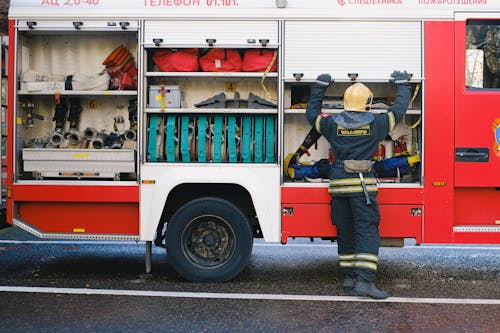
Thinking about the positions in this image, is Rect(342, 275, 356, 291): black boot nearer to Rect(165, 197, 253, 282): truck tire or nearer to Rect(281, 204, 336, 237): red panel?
Rect(281, 204, 336, 237): red panel

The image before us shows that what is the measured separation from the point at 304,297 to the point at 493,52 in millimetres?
3020

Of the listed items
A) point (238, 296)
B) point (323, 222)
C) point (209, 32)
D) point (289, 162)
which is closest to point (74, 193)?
point (238, 296)

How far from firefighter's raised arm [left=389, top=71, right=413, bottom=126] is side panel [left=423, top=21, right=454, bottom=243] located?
250 millimetres

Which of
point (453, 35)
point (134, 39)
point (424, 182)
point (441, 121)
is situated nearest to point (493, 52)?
point (453, 35)

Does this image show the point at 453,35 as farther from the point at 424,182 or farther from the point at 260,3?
the point at 260,3

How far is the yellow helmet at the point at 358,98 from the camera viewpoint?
5.79m

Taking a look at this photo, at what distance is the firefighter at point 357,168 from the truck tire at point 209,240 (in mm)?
933

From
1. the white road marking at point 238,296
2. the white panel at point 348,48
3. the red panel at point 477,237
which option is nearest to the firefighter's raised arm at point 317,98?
the white panel at point 348,48

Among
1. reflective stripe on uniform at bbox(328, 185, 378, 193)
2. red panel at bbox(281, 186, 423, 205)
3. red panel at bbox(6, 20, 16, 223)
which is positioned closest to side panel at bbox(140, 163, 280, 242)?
red panel at bbox(281, 186, 423, 205)

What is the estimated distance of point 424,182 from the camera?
5965 millimetres

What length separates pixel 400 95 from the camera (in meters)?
5.82

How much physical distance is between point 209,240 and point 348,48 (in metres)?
2.30

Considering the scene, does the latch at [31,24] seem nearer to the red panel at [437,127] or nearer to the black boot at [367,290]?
the red panel at [437,127]

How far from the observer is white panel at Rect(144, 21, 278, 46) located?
6.04 m
